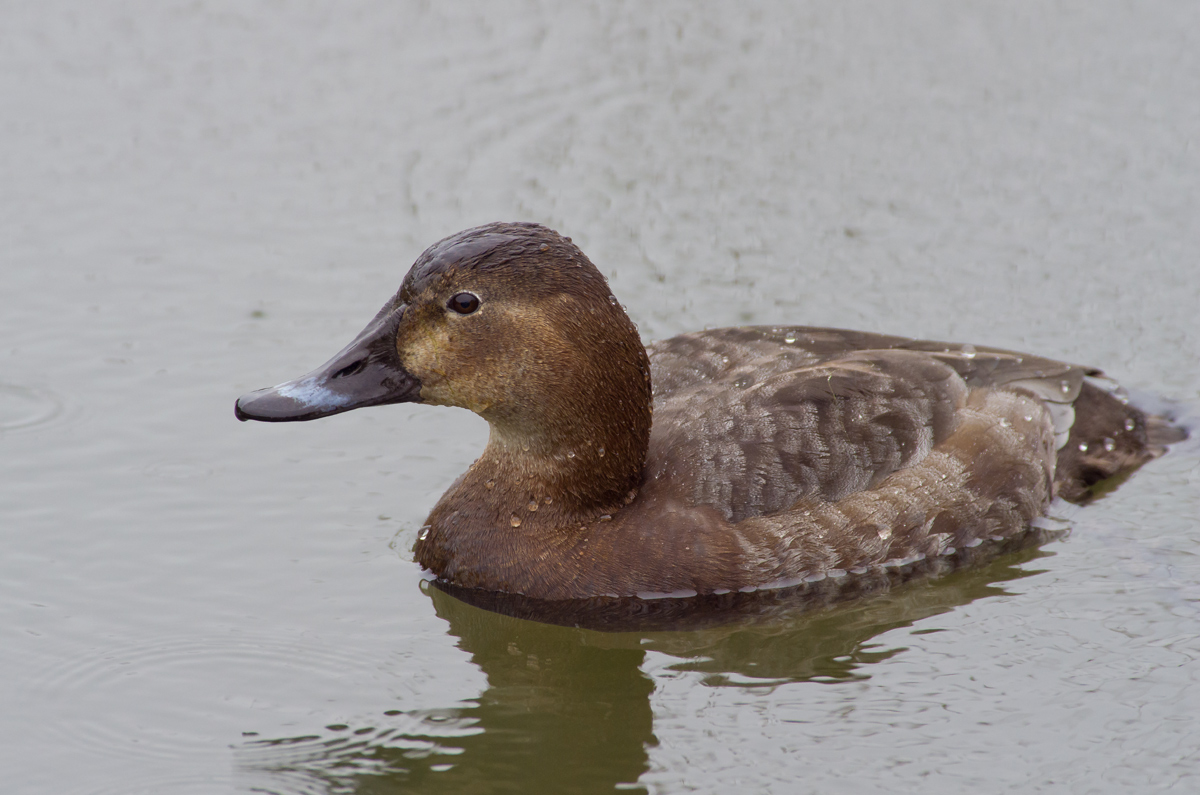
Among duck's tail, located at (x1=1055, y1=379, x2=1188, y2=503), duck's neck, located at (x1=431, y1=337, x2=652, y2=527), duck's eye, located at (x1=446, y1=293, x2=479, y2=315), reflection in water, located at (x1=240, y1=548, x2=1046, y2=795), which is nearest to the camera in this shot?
reflection in water, located at (x1=240, y1=548, x2=1046, y2=795)

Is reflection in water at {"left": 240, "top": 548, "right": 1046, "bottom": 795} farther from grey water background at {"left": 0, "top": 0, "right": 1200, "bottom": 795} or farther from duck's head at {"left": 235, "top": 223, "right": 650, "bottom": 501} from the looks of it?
duck's head at {"left": 235, "top": 223, "right": 650, "bottom": 501}

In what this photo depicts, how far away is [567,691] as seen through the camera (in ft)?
17.5

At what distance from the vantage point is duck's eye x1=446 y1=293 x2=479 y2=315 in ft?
18.1

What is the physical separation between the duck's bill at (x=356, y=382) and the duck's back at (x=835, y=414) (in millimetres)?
1044

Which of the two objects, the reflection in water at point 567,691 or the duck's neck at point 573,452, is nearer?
the reflection in water at point 567,691

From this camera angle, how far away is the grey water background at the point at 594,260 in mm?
5004

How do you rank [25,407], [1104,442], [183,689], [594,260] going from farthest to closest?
[594,260], [25,407], [1104,442], [183,689]

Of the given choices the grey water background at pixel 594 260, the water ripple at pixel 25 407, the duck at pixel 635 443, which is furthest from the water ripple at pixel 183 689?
the water ripple at pixel 25 407

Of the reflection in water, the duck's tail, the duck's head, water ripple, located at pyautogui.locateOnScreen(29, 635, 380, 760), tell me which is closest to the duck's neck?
the duck's head

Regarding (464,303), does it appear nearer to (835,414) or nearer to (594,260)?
(835,414)

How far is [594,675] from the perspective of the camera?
5.41 metres

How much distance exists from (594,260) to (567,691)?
10.7 ft

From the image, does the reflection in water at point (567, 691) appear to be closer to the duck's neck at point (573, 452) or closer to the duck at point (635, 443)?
the duck at point (635, 443)

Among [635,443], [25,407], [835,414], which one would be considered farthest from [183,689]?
[835,414]
